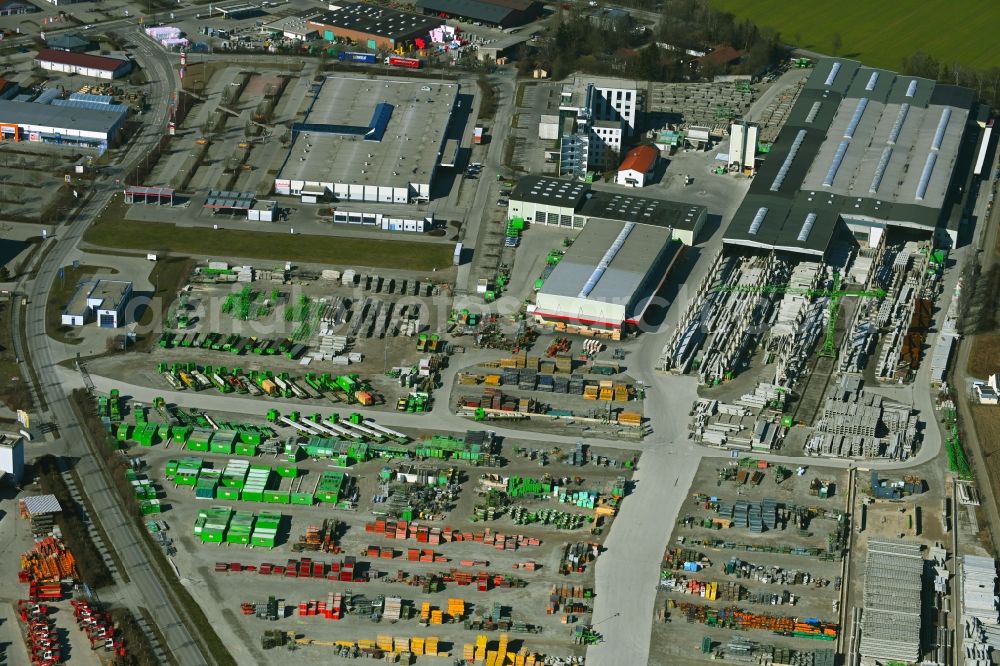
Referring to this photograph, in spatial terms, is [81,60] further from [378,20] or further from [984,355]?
[984,355]

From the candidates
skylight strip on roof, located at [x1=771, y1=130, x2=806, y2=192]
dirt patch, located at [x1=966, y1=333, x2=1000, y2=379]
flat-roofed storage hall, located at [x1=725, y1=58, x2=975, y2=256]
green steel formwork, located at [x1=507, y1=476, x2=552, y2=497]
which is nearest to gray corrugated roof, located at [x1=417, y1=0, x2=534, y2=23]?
flat-roofed storage hall, located at [x1=725, y1=58, x2=975, y2=256]

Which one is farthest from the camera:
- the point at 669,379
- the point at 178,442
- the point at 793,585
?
the point at 669,379

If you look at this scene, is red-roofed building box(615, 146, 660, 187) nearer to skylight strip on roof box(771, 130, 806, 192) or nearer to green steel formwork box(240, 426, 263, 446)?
skylight strip on roof box(771, 130, 806, 192)

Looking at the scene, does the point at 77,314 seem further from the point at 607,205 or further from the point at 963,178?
the point at 963,178

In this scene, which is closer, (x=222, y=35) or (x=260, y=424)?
(x=260, y=424)

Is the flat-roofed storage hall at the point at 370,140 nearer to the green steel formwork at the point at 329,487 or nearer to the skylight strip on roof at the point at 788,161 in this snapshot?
the skylight strip on roof at the point at 788,161

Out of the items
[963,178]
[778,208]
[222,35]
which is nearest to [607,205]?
[778,208]

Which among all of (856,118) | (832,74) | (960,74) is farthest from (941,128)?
(960,74)

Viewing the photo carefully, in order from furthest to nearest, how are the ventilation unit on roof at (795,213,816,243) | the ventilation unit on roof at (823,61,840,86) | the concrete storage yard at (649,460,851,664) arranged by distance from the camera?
the ventilation unit on roof at (823,61,840,86) → the ventilation unit on roof at (795,213,816,243) → the concrete storage yard at (649,460,851,664)
